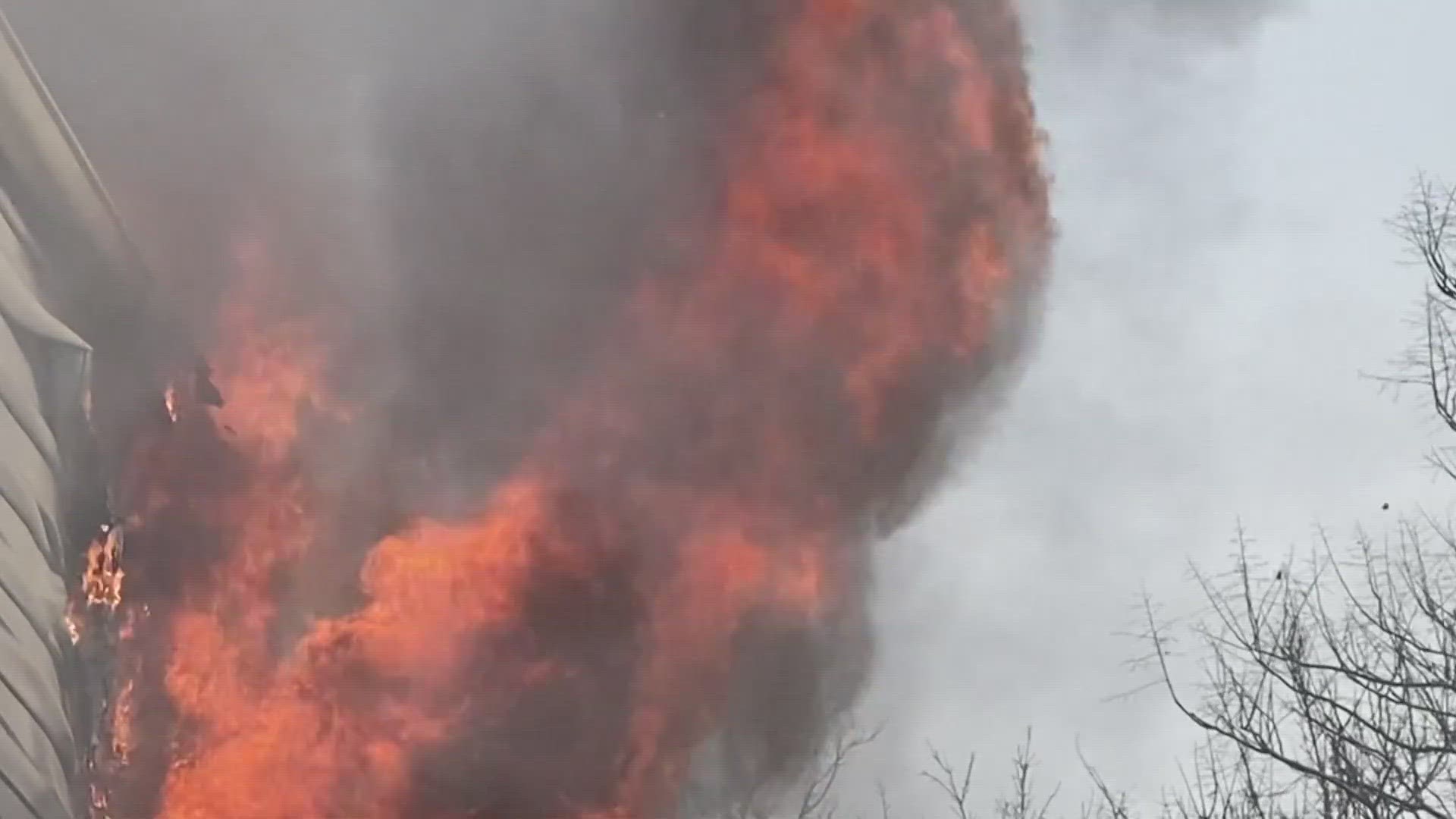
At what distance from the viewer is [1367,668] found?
11.4m

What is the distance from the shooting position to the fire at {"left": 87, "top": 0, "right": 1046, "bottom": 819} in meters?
10.7

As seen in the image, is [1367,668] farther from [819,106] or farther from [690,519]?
[819,106]

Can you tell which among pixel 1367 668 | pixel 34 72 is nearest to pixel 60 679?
pixel 34 72

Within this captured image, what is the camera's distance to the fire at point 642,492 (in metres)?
10.7

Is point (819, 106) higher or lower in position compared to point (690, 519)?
higher

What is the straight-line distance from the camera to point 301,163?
38.0 ft

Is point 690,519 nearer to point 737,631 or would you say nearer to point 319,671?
point 737,631

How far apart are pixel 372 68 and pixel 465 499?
3.71 meters

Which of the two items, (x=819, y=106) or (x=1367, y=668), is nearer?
(x=1367, y=668)

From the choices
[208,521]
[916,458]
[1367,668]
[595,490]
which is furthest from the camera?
[916,458]

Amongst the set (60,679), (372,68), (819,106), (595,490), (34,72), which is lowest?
(60,679)

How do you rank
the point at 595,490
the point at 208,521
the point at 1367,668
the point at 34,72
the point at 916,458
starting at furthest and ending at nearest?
the point at 916,458
the point at 595,490
the point at 1367,668
the point at 208,521
the point at 34,72

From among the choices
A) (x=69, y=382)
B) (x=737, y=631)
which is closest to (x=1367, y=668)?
(x=737, y=631)

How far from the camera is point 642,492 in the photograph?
12328mm
